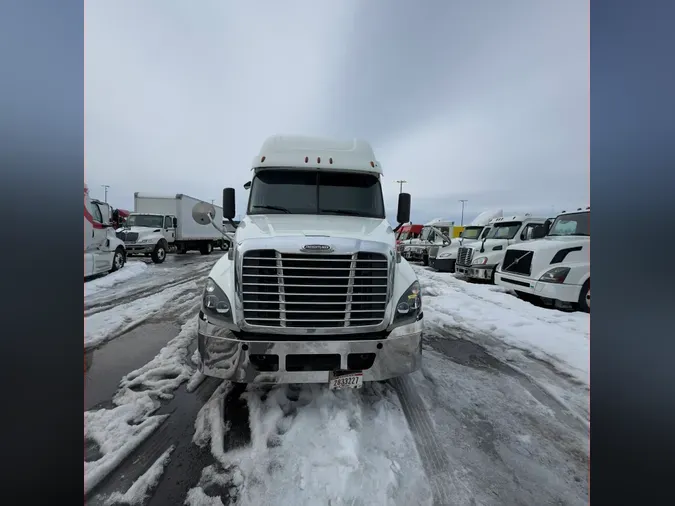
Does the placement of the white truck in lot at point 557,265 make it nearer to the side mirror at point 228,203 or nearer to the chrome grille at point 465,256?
the chrome grille at point 465,256

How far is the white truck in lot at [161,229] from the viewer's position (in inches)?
567

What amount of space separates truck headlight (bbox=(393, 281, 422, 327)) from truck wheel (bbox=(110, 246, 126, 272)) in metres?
12.4

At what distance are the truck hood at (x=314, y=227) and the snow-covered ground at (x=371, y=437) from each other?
5.50 feet

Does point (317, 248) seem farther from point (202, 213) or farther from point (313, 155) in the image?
point (313, 155)

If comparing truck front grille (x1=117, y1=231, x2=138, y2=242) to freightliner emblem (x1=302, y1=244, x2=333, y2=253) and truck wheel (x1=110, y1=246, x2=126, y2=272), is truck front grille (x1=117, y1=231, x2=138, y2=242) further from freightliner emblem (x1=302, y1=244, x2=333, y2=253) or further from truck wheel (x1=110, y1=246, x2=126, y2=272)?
freightliner emblem (x1=302, y1=244, x2=333, y2=253)

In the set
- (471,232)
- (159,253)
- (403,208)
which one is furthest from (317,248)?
(159,253)

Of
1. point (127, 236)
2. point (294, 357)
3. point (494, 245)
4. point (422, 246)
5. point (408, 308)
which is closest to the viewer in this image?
point (294, 357)

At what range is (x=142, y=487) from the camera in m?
1.87

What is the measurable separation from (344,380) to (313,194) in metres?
2.40

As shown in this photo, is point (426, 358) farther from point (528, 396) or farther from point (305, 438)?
point (305, 438)

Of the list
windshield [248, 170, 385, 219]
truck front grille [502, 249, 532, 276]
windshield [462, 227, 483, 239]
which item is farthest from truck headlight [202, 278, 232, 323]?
windshield [462, 227, 483, 239]

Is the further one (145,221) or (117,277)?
(145,221)

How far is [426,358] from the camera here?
4.00 m
